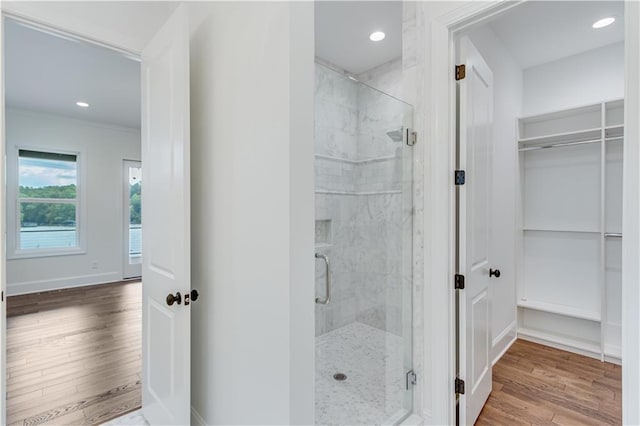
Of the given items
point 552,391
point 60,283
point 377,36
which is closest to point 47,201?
point 60,283

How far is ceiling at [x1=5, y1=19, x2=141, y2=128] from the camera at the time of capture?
2.78 metres

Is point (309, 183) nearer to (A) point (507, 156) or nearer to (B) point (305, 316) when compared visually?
(B) point (305, 316)

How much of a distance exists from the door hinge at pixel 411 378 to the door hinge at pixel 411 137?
138cm

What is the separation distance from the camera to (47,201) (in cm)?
506

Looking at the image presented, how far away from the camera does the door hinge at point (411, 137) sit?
180 cm

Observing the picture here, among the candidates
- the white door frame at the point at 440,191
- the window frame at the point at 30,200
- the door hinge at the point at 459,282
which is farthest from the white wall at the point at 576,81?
the window frame at the point at 30,200

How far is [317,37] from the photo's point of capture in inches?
110

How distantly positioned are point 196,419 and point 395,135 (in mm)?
2208

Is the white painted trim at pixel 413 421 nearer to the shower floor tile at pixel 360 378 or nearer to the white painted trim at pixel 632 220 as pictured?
the shower floor tile at pixel 360 378

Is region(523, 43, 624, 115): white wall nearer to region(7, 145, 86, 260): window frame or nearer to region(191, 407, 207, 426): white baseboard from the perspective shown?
region(191, 407, 207, 426): white baseboard

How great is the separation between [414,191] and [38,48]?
3.69 metres

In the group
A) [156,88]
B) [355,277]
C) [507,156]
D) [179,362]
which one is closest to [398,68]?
[507,156]

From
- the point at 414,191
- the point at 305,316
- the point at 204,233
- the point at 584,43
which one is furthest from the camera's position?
the point at 584,43

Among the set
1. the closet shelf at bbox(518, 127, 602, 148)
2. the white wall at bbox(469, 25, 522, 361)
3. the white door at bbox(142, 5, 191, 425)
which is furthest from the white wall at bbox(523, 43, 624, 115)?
the white door at bbox(142, 5, 191, 425)
